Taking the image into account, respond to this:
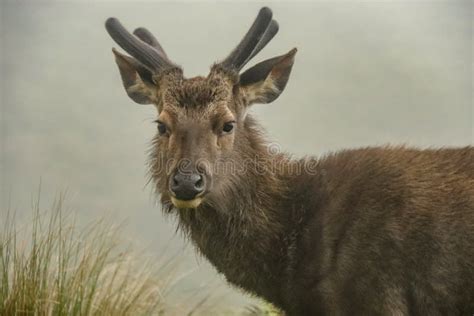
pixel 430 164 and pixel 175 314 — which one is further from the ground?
pixel 430 164

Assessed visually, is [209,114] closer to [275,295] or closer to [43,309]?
[275,295]

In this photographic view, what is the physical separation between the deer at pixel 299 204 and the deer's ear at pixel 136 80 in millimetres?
25

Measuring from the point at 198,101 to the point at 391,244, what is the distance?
84.1 inches

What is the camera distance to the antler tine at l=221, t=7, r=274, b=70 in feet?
28.2

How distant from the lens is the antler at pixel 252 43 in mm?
8617

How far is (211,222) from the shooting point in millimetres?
8242

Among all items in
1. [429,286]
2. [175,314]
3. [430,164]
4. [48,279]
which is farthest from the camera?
[175,314]

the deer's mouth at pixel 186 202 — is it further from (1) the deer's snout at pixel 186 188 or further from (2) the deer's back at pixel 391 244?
(2) the deer's back at pixel 391 244

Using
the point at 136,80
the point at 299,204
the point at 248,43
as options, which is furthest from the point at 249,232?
the point at 136,80

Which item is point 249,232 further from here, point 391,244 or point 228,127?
point 391,244

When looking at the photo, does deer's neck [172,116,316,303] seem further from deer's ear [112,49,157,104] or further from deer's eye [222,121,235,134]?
deer's ear [112,49,157,104]

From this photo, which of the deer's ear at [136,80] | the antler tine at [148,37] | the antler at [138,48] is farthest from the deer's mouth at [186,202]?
the antler tine at [148,37]

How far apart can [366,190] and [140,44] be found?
8.77ft

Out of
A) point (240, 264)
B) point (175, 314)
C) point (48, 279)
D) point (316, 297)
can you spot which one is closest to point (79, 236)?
point (48, 279)
